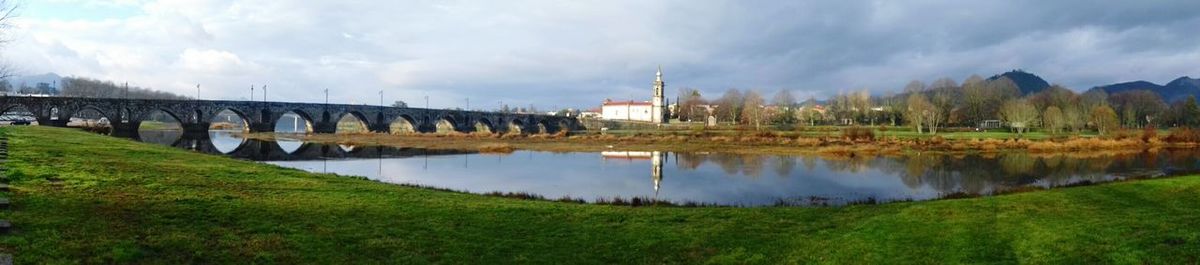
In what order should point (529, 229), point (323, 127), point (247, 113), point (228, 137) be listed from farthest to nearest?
point (323, 127) < point (247, 113) < point (228, 137) < point (529, 229)

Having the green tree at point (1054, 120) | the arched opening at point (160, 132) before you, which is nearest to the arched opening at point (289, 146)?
the arched opening at point (160, 132)

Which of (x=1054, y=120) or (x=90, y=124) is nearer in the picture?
(x=1054, y=120)

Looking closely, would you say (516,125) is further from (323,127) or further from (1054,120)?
(1054,120)

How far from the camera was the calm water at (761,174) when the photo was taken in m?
25.7

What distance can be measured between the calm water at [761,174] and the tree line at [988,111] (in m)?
50.2

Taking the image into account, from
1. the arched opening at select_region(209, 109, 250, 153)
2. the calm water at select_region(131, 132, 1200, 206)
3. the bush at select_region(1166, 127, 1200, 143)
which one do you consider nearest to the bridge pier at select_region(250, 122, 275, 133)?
the arched opening at select_region(209, 109, 250, 153)

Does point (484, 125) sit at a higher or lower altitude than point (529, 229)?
higher

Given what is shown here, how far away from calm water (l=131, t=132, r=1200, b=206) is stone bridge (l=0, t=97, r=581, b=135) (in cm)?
4754

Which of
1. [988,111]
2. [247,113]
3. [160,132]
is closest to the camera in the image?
→ [160,132]

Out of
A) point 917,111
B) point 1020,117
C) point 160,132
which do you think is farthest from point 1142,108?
point 160,132

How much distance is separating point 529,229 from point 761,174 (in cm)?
2407

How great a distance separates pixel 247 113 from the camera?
333 ft

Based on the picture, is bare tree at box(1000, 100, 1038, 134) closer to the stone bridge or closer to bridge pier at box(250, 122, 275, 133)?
the stone bridge

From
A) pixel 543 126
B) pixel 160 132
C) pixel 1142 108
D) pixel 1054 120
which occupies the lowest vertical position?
pixel 160 132
